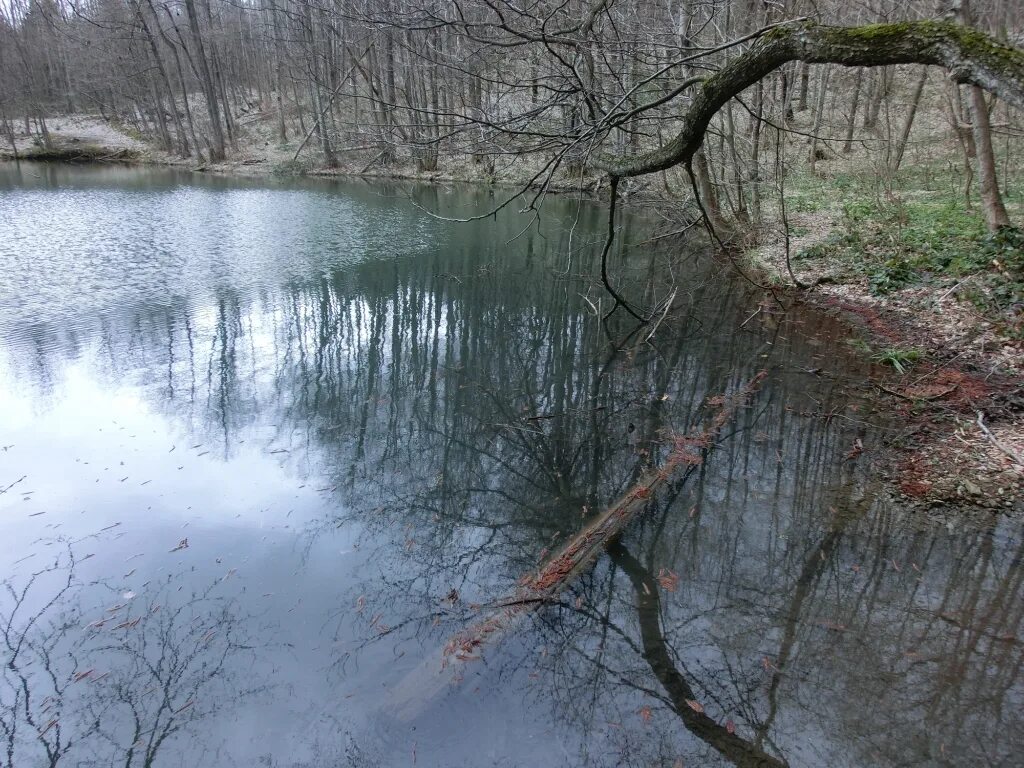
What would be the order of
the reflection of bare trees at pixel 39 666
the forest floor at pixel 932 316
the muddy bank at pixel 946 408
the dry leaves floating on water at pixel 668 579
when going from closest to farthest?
the reflection of bare trees at pixel 39 666 → the dry leaves floating on water at pixel 668 579 → the muddy bank at pixel 946 408 → the forest floor at pixel 932 316

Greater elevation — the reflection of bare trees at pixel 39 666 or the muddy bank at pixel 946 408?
the muddy bank at pixel 946 408

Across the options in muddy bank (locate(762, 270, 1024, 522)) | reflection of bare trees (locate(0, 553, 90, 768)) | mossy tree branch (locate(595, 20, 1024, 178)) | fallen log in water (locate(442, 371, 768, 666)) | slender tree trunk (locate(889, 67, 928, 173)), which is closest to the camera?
mossy tree branch (locate(595, 20, 1024, 178))

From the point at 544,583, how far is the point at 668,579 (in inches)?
34.1

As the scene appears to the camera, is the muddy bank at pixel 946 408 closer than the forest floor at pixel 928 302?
Yes

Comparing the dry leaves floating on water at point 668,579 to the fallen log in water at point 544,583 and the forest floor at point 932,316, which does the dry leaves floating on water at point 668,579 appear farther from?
the forest floor at point 932,316

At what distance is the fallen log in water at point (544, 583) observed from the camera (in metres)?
3.58

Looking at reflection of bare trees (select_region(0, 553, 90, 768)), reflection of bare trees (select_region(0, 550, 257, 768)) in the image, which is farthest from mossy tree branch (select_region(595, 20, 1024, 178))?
reflection of bare trees (select_region(0, 553, 90, 768))

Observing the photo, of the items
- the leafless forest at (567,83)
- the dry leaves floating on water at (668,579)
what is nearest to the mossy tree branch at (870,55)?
the leafless forest at (567,83)

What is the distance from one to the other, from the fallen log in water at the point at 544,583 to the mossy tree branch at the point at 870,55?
105 inches

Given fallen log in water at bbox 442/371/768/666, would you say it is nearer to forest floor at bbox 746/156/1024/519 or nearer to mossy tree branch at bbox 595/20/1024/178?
forest floor at bbox 746/156/1024/519

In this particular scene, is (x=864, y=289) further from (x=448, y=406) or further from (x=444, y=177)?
(x=444, y=177)

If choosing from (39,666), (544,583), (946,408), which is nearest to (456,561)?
(544,583)

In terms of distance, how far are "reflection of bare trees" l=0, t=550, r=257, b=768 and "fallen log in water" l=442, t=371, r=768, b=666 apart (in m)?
1.33

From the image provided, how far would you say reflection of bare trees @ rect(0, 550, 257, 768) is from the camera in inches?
130
